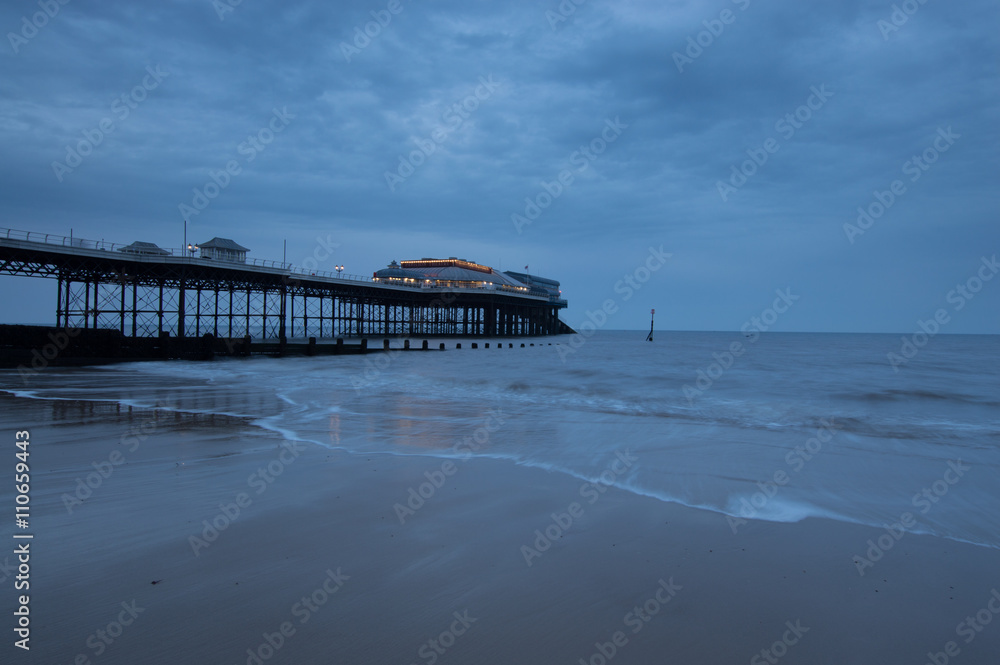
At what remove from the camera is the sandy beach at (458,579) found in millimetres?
3213

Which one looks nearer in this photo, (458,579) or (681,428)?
(458,579)

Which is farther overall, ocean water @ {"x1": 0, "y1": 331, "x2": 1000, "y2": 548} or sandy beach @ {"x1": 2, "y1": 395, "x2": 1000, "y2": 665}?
ocean water @ {"x1": 0, "y1": 331, "x2": 1000, "y2": 548}

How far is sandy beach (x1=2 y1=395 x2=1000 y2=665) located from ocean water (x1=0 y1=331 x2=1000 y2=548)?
0.99 metres

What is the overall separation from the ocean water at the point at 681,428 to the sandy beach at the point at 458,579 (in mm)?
986

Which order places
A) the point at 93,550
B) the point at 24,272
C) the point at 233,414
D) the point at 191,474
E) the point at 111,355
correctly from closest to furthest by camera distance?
the point at 93,550
the point at 191,474
the point at 233,414
the point at 111,355
the point at 24,272

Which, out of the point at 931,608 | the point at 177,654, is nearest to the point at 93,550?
the point at 177,654

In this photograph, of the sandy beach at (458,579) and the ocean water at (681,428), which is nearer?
the sandy beach at (458,579)

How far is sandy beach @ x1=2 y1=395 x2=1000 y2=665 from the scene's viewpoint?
126 inches

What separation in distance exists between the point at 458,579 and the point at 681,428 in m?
8.71

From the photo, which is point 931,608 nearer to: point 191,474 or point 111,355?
point 191,474

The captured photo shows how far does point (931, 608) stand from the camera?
3836 millimetres

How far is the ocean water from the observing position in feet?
21.9

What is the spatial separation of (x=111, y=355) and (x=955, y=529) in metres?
32.3

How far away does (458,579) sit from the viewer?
4.05 m
